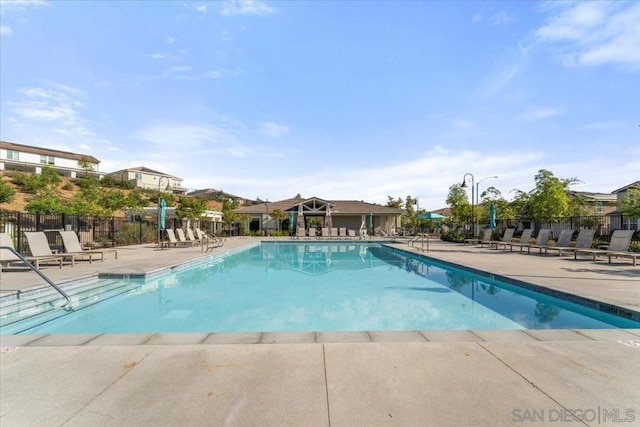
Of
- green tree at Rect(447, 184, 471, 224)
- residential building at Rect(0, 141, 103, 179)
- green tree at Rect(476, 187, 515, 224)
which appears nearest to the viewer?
green tree at Rect(476, 187, 515, 224)

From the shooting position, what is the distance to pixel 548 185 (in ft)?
67.0

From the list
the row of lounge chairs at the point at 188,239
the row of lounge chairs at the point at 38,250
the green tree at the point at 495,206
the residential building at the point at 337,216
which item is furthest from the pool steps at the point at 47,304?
the green tree at the point at 495,206

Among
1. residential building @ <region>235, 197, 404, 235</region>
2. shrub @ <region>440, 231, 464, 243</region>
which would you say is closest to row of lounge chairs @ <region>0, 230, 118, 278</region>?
residential building @ <region>235, 197, 404, 235</region>

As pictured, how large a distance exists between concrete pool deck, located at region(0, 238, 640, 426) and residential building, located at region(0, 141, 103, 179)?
48038 millimetres

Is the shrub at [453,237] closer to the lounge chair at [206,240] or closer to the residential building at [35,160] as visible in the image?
the lounge chair at [206,240]

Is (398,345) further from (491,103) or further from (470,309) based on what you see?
(491,103)

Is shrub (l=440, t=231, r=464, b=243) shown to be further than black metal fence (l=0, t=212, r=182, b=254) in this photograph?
Yes

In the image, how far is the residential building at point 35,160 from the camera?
4561cm

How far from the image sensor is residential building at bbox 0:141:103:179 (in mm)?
45612

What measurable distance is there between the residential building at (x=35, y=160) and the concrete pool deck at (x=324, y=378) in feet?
158

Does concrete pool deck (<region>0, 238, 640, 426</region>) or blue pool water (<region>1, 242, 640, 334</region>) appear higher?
concrete pool deck (<region>0, 238, 640, 426</region>)

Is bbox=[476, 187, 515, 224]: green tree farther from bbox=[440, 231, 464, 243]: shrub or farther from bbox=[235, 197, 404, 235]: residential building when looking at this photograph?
bbox=[235, 197, 404, 235]: residential building

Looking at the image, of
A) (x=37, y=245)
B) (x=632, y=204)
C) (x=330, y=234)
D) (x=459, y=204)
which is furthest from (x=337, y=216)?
(x=37, y=245)

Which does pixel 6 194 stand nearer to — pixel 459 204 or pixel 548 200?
pixel 459 204
